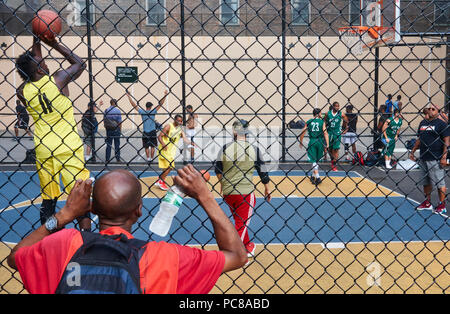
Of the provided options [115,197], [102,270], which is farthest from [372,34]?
[102,270]

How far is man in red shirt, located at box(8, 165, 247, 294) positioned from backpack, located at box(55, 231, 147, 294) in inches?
2.1

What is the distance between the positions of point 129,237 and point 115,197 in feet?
0.53

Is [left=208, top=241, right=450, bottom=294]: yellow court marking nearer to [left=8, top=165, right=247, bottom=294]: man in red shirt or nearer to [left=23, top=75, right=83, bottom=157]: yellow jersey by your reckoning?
[left=23, top=75, right=83, bottom=157]: yellow jersey

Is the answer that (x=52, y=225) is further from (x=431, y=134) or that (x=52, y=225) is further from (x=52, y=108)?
(x=431, y=134)

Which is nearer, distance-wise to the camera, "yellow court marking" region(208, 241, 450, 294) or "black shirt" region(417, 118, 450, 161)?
"yellow court marking" region(208, 241, 450, 294)

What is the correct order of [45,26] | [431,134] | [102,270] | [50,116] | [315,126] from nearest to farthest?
[102,270]
[45,26]
[50,116]
[431,134]
[315,126]

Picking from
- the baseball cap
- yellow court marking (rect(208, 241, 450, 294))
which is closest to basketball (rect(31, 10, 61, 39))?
the baseball cap

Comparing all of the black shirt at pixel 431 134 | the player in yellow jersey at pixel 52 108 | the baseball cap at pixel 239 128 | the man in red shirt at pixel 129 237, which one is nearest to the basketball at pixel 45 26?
the player in yellow jersey at pixel 52 108

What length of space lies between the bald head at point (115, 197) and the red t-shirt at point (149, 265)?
6cm

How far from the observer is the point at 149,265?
1.42m

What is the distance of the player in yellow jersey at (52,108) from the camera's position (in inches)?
109

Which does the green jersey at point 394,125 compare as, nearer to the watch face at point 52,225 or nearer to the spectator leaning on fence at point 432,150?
the spectator leaning on fence at point 432,150

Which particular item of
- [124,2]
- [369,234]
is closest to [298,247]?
[369,234]

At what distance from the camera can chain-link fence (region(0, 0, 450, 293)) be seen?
2.90 meters
